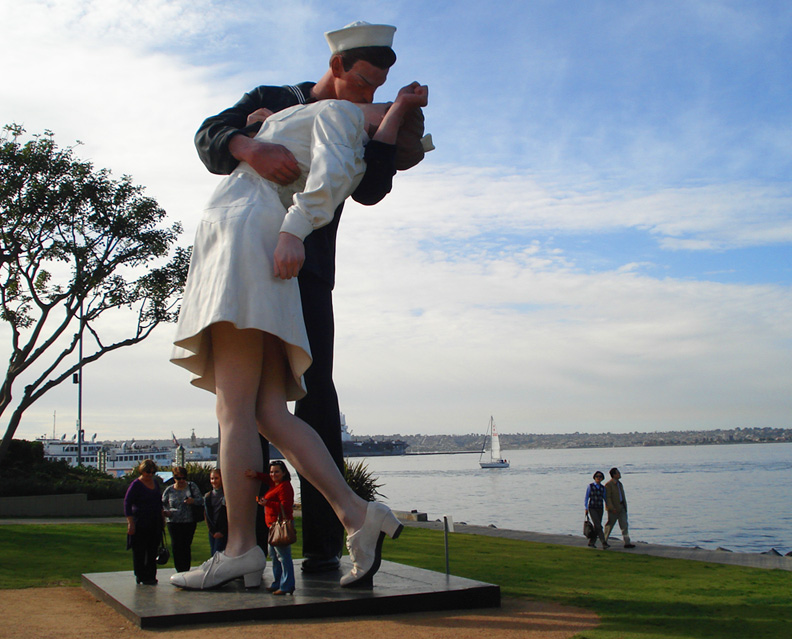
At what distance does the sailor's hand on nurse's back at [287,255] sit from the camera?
536cm

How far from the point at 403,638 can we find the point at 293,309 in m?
2.16

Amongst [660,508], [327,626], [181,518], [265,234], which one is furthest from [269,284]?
[660,508]

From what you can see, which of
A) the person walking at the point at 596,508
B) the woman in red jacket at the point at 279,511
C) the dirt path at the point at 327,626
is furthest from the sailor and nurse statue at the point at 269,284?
the person walking at the point at 596,508

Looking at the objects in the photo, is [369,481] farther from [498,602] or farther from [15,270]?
[498,602]

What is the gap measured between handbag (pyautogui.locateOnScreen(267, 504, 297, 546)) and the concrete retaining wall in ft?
56.7

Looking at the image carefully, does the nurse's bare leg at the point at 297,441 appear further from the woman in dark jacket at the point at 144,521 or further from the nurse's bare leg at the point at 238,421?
the woman in dark jacket at the point at 144,521

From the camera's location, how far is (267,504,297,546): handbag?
5594 mm

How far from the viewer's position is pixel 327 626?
5.04 metres

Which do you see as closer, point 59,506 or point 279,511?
point 279,511

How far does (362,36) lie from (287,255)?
6.40 feet

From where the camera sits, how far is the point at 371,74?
636 centimetres

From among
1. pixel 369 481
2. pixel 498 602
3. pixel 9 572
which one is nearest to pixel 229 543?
pixel 498 602

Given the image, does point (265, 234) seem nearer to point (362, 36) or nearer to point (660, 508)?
point (362, 36)

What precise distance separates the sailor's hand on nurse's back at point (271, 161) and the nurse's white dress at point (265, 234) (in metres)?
0.07
